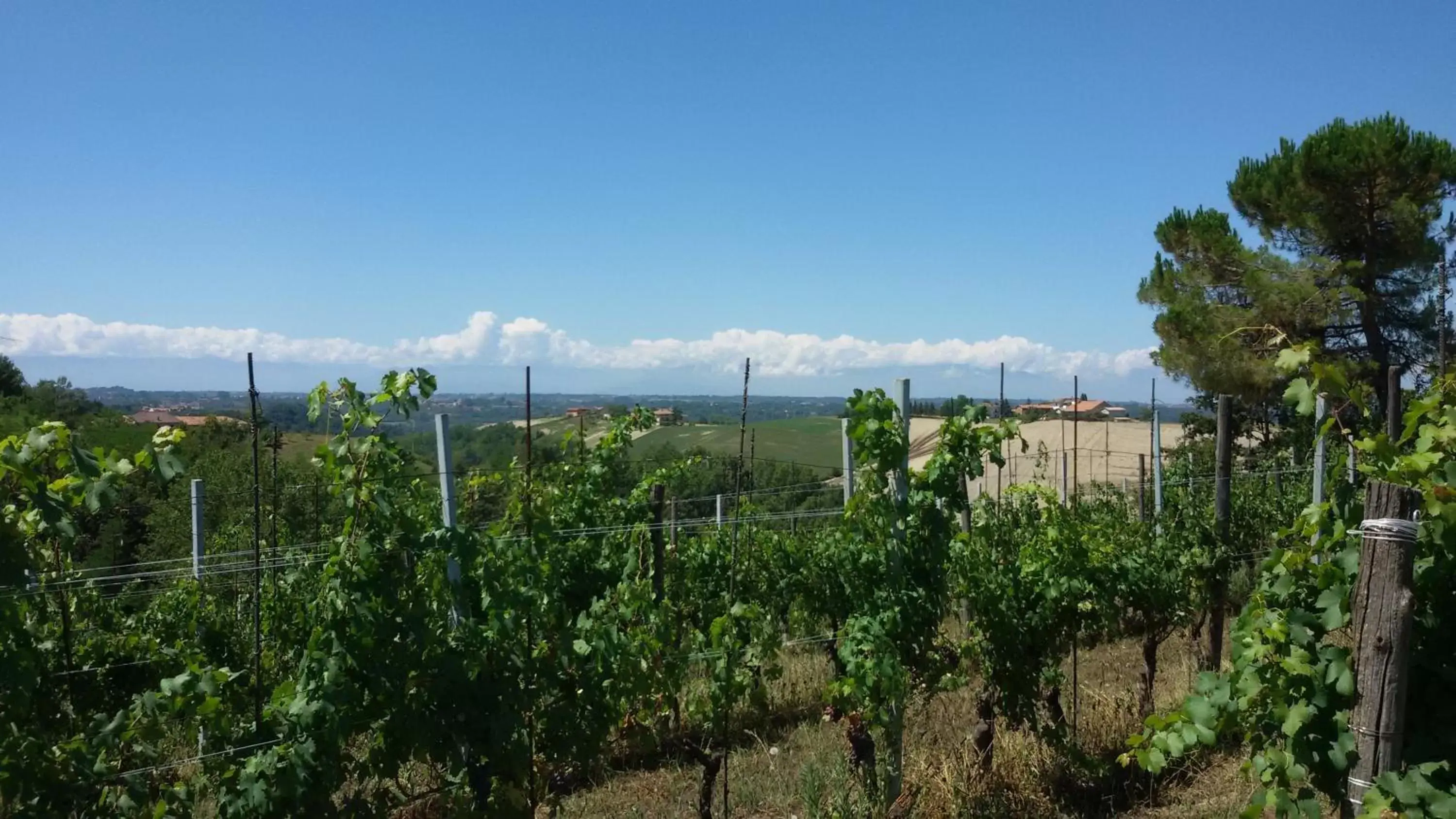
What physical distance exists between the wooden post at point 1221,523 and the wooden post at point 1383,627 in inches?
143

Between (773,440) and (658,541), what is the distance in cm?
164

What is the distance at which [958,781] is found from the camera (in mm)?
4383

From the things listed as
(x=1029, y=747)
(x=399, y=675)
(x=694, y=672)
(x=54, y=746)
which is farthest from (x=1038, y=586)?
(x=54, y=746)

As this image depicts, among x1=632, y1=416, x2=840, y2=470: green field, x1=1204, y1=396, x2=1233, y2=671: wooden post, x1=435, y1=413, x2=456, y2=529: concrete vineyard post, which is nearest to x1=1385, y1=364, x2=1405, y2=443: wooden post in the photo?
x1=1204, y1=396, x2=1233, y2=671: wooden post

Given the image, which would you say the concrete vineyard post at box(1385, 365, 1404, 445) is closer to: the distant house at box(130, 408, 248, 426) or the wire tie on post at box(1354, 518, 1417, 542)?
the wire tie on post at box(1354, 518, 1417, 542)

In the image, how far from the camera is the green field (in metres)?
6.29

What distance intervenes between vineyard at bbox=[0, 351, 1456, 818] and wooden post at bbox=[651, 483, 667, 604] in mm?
39

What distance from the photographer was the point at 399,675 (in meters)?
3.00

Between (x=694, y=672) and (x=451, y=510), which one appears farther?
(x=694, y=672)

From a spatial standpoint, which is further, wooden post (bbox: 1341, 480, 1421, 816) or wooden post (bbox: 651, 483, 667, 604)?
wooden post (bbox: 651, 483, 667, 604)

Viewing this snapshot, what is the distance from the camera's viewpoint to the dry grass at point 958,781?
4320 millimetres

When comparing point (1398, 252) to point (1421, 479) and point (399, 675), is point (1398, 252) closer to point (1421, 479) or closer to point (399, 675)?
point (1421, 479)

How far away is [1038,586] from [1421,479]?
2854 millimetres

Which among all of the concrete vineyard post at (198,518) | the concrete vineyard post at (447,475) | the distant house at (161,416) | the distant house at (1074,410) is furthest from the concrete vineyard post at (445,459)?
the distant house at (1074,410)
